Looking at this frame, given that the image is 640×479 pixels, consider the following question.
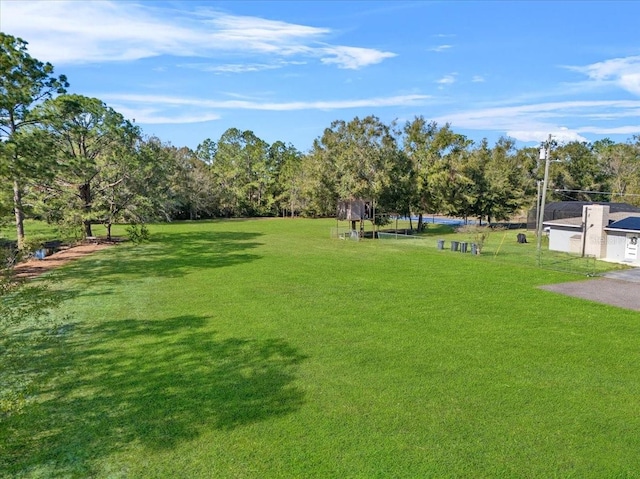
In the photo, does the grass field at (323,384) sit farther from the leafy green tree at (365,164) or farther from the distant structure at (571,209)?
the distant structure at (571,209)

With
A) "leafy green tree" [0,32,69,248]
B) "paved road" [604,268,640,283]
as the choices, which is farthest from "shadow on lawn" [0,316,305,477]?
"paved road" [604,268,640,283]

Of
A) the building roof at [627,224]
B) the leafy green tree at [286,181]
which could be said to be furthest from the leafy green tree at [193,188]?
the building roof at [627,224]

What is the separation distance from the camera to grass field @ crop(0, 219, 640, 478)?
23.1ft

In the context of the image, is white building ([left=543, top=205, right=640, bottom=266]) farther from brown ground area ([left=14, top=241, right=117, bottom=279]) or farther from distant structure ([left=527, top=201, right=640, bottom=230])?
brown ground area ([left=14, top=241, right=117, bottom=279])

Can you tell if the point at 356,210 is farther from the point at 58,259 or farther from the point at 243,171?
the point at 243,171

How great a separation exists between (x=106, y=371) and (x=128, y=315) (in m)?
4.73

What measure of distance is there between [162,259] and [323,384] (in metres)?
19.3

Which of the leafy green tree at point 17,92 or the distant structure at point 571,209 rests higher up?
the leafy green tree at point 17,92

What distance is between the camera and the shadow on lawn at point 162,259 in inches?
853

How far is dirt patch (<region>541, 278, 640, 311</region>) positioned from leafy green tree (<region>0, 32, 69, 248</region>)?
20.6 m

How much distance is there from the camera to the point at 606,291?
61.1 feet

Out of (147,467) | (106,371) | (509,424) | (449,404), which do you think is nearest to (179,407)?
(147,467)

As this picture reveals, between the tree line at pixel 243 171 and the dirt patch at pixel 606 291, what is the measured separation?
740 centimetres

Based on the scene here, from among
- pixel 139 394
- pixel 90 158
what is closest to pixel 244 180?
pixel 90 158
